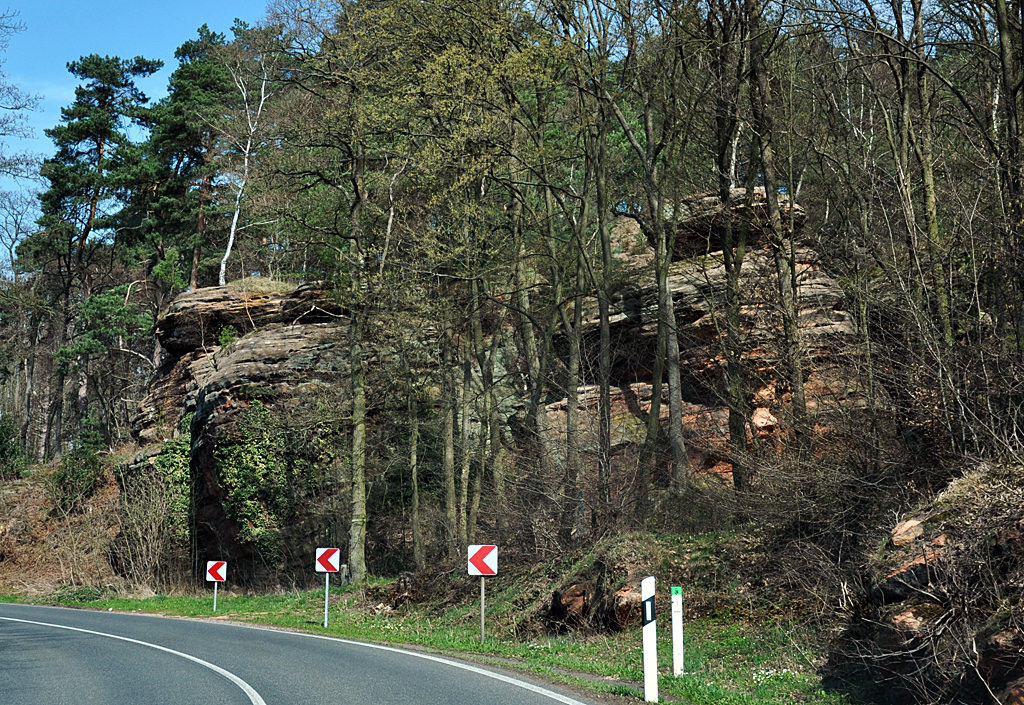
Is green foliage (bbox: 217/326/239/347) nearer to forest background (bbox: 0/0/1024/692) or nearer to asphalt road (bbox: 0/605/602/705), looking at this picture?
forest background (bbox: 0/0/1024/692)

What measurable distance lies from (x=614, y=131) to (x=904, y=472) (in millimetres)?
22769

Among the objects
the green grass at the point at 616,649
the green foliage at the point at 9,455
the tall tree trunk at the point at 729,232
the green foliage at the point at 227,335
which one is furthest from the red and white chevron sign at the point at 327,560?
the green foliage at the point at 9,455

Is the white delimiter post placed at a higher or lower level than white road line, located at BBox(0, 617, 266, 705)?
higher

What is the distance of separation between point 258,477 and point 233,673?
19344 millimetres

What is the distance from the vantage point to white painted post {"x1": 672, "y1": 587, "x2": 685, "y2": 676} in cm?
962

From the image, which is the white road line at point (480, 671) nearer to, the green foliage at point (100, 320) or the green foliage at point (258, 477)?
the green foliage at point (258, 477)

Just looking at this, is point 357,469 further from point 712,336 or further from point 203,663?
point 203,663

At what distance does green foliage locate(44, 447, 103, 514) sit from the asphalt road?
21.5 metres

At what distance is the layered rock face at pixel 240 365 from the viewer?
29719 mm

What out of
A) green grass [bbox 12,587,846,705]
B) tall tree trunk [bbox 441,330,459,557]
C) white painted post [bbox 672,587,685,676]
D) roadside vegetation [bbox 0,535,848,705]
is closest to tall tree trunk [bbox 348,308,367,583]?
roadside vegetation [bbox 0,535,848,705]

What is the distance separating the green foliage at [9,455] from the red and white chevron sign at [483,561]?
115 ft

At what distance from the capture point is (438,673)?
34.8 ft

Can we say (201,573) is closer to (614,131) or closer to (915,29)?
(614,131)

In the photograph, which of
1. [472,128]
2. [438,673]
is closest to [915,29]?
[472,128]
